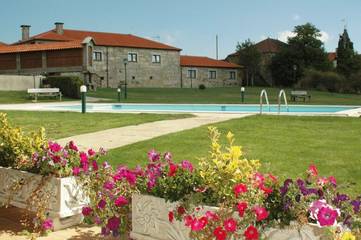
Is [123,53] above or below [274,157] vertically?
above

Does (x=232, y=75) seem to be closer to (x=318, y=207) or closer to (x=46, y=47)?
(x=46, y=47)

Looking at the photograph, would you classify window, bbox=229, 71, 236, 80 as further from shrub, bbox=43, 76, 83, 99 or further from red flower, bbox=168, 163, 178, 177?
red flower, bbox=168, 163, 178, 177

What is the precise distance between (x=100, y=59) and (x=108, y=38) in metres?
4.46

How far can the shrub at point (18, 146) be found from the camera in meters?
4.31

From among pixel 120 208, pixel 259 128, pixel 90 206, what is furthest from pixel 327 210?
pixel 259 128

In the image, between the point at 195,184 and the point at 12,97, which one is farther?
the point at 12,97

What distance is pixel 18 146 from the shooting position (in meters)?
4.52

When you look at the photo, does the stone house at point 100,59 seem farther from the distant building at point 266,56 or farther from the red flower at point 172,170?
the red flower at point 172,170

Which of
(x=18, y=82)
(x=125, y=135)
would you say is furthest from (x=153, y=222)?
(x=18, y=82)

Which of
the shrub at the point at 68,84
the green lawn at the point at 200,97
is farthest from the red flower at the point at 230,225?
the shrub at the point at 68,84

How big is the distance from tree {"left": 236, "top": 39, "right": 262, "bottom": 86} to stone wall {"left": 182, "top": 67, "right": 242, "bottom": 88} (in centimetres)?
140

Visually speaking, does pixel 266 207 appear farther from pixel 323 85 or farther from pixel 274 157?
pixel 323 85

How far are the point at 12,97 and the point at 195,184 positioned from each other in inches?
1243

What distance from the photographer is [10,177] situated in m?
4.33
